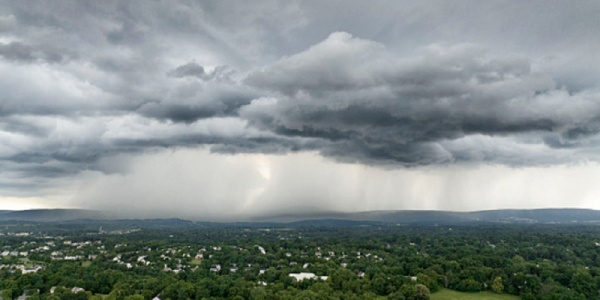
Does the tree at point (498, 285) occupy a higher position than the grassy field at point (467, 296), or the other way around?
the tree at point (498, 285)

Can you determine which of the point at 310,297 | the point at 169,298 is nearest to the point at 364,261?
the point at 310,297

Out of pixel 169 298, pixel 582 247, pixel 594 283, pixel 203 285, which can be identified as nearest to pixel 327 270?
pixel 203 285

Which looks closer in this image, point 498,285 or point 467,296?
point 467,296

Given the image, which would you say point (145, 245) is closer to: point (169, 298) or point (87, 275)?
point (87, 275)

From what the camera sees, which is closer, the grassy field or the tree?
the grassy field

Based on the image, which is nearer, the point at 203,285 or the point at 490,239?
the point at 203,285

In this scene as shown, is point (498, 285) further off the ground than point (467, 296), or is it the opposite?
point (498, 285)

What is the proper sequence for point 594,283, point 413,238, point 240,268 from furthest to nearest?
1. point 413,238
2. point 240,268
3. point 594,283

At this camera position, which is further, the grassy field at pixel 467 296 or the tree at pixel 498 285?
the tree at pixel 498 285

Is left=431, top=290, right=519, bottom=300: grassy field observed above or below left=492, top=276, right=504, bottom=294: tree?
below


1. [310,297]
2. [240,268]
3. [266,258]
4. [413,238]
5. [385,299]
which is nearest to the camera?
[310,297]
